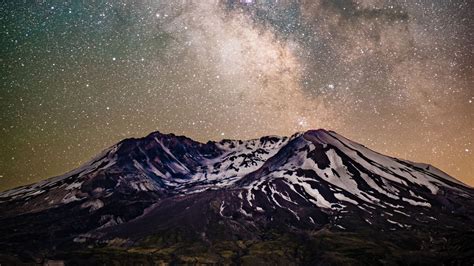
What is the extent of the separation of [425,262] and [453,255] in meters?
15.1

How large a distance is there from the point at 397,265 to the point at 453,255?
2714 cm

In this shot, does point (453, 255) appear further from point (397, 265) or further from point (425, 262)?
point (397, 265)

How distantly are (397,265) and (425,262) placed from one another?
493 inches

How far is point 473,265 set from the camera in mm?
179000

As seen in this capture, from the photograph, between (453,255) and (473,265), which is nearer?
(473,265)

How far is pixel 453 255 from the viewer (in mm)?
199500

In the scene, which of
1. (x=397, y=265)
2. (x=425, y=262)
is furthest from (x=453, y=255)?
(x=397, y=265)

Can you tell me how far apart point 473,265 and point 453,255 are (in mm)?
20670

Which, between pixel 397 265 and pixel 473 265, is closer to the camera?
pixel 473 265

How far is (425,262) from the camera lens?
19638 centimetres

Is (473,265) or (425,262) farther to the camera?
(425,262)

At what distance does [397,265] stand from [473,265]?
32.1 m
